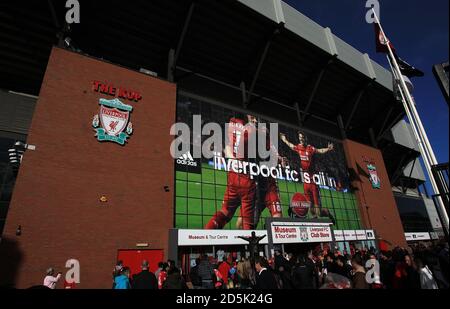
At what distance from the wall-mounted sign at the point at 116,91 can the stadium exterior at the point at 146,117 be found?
0.21 feet

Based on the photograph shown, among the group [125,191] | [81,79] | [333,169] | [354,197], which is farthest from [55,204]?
[354,197]

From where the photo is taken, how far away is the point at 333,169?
95.1ft

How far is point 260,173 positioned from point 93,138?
13130 millimetres

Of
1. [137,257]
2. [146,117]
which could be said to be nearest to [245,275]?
[137,257]

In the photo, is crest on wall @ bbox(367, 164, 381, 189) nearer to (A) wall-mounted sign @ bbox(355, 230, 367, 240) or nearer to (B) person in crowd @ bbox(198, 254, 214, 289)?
(A) wall-mounted sign @ bbox(355, 230, 367, 240)

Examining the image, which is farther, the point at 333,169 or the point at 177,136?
the point at 333,169

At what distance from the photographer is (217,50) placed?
22.2 metres

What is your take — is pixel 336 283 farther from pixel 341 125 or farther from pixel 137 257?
pixel 341 125

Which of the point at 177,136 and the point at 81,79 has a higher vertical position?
the point at 81,79

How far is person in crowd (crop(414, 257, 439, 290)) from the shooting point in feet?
19.0

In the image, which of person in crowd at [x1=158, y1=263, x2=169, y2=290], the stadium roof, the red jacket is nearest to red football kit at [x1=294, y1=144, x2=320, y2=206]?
the stadium roof

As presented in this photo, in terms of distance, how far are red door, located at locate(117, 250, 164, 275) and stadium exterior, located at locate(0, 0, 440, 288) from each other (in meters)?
0.06

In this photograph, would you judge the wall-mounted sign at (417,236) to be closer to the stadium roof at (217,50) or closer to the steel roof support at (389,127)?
the steel roof support at (389,127)

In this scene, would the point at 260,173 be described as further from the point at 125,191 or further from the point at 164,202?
the point at 125,191
